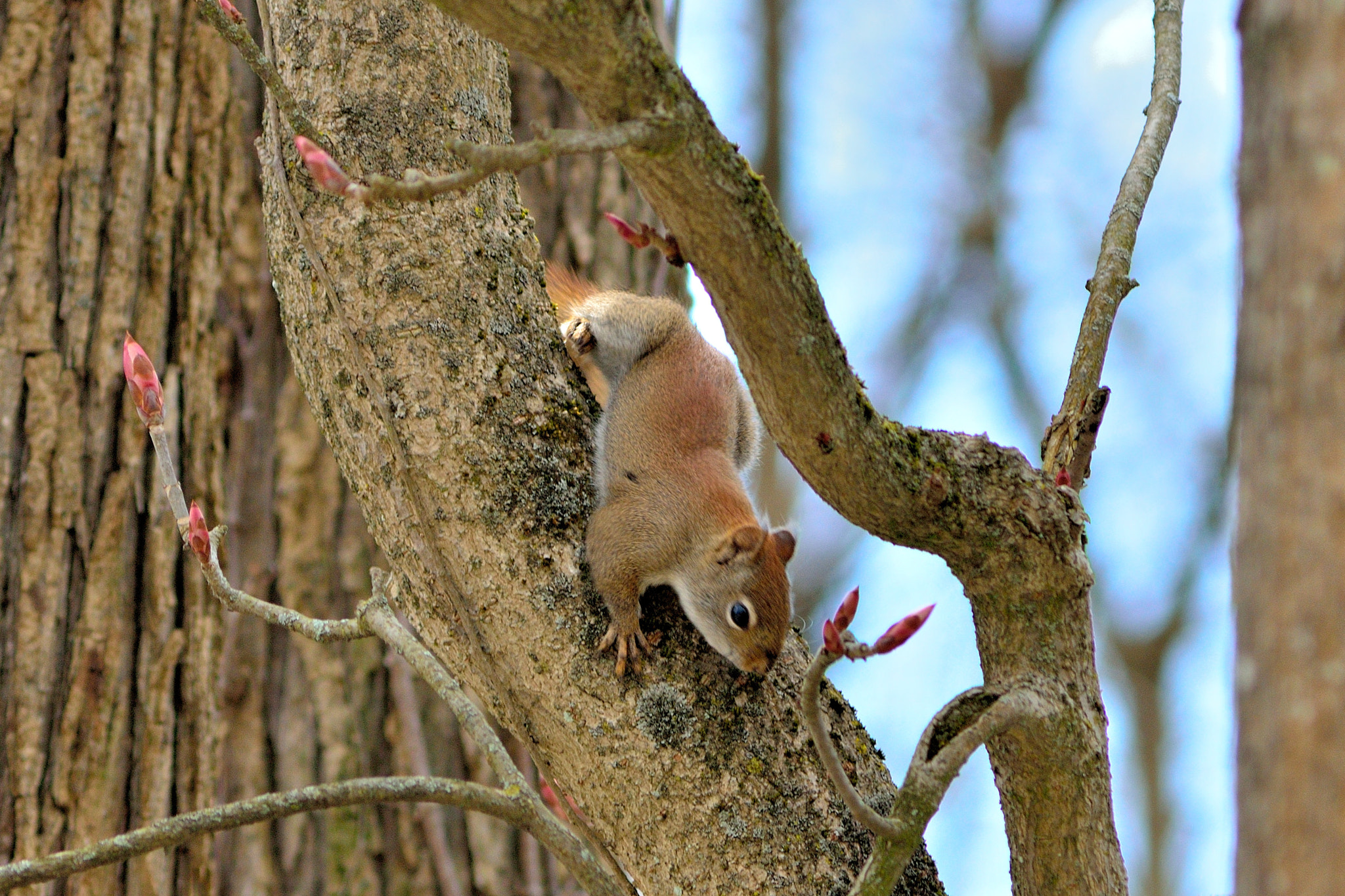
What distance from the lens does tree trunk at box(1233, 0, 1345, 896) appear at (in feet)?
Result: 1.96

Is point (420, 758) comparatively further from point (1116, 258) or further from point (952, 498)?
point (1116, 258)

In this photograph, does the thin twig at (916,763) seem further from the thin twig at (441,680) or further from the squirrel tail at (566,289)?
the squirrel tail at (566,289)

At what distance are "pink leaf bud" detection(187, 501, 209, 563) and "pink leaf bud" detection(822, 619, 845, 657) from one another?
37.3 inches

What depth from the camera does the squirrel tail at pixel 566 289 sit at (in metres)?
3.01

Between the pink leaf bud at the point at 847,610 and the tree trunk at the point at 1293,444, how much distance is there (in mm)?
788

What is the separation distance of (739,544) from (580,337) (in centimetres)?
65

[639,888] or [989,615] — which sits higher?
[989,615]

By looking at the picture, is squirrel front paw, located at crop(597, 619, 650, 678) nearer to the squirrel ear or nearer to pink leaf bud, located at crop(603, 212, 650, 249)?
pink leaf bud, located at crop(603, 212, 650, 249)

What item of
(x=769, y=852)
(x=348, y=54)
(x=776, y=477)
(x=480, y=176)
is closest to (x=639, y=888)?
(x=769, y=852)

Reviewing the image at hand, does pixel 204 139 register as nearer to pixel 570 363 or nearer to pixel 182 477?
pixel 182 477

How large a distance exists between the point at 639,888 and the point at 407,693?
1528 mm

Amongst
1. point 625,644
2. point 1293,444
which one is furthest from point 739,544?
point 1293,444

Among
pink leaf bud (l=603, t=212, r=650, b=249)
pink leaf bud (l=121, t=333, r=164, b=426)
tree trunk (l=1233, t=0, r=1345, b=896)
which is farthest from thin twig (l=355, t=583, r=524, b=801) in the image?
tree trunk (l=1233, t=0, r=1345, b=896)

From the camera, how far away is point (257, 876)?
114 inches
